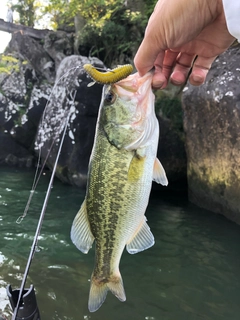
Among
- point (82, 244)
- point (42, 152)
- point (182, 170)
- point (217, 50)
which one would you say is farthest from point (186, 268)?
point (42, 152)

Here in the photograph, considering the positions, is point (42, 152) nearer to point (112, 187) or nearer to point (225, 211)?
point (225, 211)

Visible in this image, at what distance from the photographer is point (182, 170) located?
408 inches

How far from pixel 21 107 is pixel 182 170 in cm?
718

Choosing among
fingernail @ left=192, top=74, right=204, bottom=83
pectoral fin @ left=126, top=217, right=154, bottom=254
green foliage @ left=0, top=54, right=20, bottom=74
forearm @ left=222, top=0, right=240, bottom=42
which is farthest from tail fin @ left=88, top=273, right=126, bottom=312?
green foliage @ left=0, top=54, right=20, bottom=74

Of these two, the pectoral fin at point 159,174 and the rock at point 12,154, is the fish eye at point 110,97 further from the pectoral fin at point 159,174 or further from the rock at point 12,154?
the rock at point 12,154

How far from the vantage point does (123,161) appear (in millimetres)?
2107

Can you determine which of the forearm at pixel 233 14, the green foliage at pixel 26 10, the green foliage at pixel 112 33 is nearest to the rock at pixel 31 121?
the green foliage at pixel 112 33

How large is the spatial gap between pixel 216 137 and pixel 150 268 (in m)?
3.39

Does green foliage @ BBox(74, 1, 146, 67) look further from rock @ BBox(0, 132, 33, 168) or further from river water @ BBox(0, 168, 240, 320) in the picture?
river water @ BBox(0, 168, 240, 320)

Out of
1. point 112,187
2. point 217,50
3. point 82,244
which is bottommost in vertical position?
point 82,244

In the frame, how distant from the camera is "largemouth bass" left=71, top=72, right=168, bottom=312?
208 centimetres

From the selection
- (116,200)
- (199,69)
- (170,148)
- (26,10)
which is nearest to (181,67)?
(199,69)

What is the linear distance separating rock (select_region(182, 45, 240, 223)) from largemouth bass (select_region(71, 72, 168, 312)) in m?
5.37

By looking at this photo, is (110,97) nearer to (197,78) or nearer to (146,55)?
(146,55)
